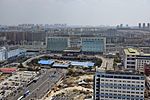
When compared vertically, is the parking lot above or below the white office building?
below

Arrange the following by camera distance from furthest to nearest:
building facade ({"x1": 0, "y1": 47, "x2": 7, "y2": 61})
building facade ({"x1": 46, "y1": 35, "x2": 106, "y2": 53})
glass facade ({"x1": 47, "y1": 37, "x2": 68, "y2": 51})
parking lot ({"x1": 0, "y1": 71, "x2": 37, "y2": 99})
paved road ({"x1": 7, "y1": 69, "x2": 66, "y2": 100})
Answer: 1. glass facade ({"x1": 47, "y1": 37, "x2": 68, "y2": 51})
2. building facade ({"x1": 46, "y1": 35, "x2": 106, "y2": 53})
3. building facade ({"x1": 0, "y1": 47, "x2": 7, "y2": 61})
4. parking lot ({"x1": 0, "y1": 71, "x2": 37, "y2": 99})
5. paved road ({"x1": 7, "y1": 69, "x2": 66, "y2": 100})

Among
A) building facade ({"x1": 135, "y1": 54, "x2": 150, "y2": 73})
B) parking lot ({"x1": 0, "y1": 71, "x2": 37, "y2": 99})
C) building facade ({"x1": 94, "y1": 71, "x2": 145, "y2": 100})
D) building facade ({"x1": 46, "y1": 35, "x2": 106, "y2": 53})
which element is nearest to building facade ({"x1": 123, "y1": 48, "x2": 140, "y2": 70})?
building facade ({"x1": 135, "y1": 54, "x2": 150, "y2": 73})

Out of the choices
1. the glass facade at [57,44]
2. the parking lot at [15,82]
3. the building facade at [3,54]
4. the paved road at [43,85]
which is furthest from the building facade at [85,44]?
the parking lot at [15,82]

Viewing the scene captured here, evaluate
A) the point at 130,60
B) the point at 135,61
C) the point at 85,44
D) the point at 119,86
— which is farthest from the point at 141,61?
the point at 85,44

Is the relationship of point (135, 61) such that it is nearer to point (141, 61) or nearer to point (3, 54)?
point (141, 61)

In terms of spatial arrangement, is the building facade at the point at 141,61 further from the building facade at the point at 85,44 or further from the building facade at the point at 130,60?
the building facade at the point at 85,44

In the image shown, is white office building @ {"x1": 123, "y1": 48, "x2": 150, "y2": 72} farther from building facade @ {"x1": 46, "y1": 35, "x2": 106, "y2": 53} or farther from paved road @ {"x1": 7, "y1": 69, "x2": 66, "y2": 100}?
building facade @ {"x1": 46, "y1": 35, "x2": 106, "y2": 53}

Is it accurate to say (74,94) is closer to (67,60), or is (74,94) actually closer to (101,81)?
(101,81)
